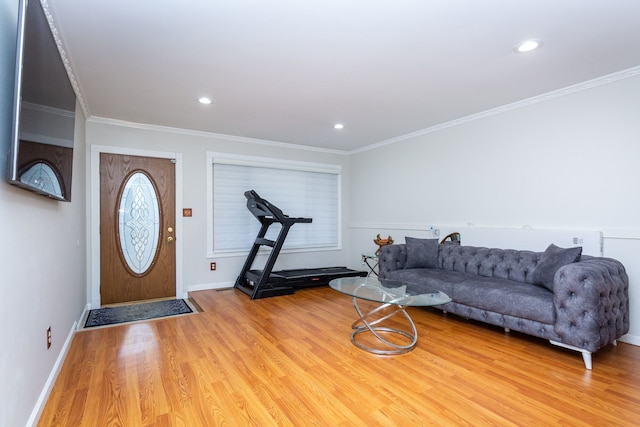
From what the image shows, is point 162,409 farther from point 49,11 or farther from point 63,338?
point 49,11

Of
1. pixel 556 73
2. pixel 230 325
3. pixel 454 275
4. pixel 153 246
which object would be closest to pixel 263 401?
pixel 230 325

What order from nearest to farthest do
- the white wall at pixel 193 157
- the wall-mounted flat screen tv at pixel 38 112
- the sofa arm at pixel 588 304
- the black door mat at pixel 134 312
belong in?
the wall-mounted flat screen tv at pixel 38 112 < the sofa arm at pixel 588 304 < the black door mat at pixel 134 312 < the white wall at pixel 193 157

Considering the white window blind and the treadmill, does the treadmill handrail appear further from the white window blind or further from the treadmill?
the white window blind

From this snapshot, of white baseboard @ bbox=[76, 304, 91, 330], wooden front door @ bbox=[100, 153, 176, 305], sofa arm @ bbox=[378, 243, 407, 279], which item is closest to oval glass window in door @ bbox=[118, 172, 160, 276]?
wooden front door @ bbox=[100, 153, 176, 305]

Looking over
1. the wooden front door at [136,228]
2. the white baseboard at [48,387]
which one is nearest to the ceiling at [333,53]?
the wooden front door at [136,228]

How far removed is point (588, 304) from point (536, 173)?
5.52 ft

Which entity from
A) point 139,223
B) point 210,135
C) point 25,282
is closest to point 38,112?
point 25,282

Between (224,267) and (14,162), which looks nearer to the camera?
(14,162)

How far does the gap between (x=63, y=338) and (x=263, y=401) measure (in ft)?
5.97

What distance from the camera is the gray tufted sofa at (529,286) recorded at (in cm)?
245

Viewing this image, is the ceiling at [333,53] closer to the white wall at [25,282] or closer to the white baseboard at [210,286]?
the white wall at [25,282]

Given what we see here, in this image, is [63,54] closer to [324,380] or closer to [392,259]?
[324,380]

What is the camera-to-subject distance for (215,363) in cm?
254

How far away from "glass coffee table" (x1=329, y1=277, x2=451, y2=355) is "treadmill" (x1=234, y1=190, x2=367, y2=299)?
140 cm
